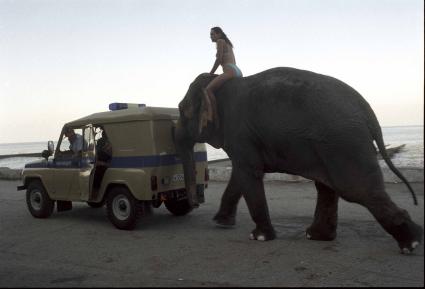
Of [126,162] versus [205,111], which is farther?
[126,162]

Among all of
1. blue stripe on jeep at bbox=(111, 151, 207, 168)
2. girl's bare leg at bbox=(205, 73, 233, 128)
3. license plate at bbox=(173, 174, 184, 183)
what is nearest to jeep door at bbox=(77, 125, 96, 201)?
blue stripe on jeep at bbox=(111, 151, 207, 168)

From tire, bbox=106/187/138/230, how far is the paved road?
0.16 m

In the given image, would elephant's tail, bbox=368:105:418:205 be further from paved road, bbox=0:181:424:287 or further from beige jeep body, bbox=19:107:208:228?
beige jeep body, bbox=19:107:208:228

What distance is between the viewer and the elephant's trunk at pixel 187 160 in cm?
733

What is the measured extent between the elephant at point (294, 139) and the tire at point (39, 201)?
10.2 feet

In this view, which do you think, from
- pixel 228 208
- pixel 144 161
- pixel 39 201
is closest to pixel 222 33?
pixel 144 161

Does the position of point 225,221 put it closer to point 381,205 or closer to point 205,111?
point 205,111

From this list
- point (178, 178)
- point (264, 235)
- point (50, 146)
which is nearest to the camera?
point (264, 235)

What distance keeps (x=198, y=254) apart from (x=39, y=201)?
179 inches

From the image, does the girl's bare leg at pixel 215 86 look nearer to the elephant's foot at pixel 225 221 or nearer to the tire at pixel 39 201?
the elephant's foot at pixel 225 221

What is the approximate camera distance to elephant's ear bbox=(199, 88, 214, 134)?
263 inches

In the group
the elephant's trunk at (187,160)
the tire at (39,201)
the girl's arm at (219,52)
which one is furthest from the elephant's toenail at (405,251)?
the tire at (39,201)

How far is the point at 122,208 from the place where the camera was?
756 centimetres

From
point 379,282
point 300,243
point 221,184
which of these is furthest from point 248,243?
point 221,184
